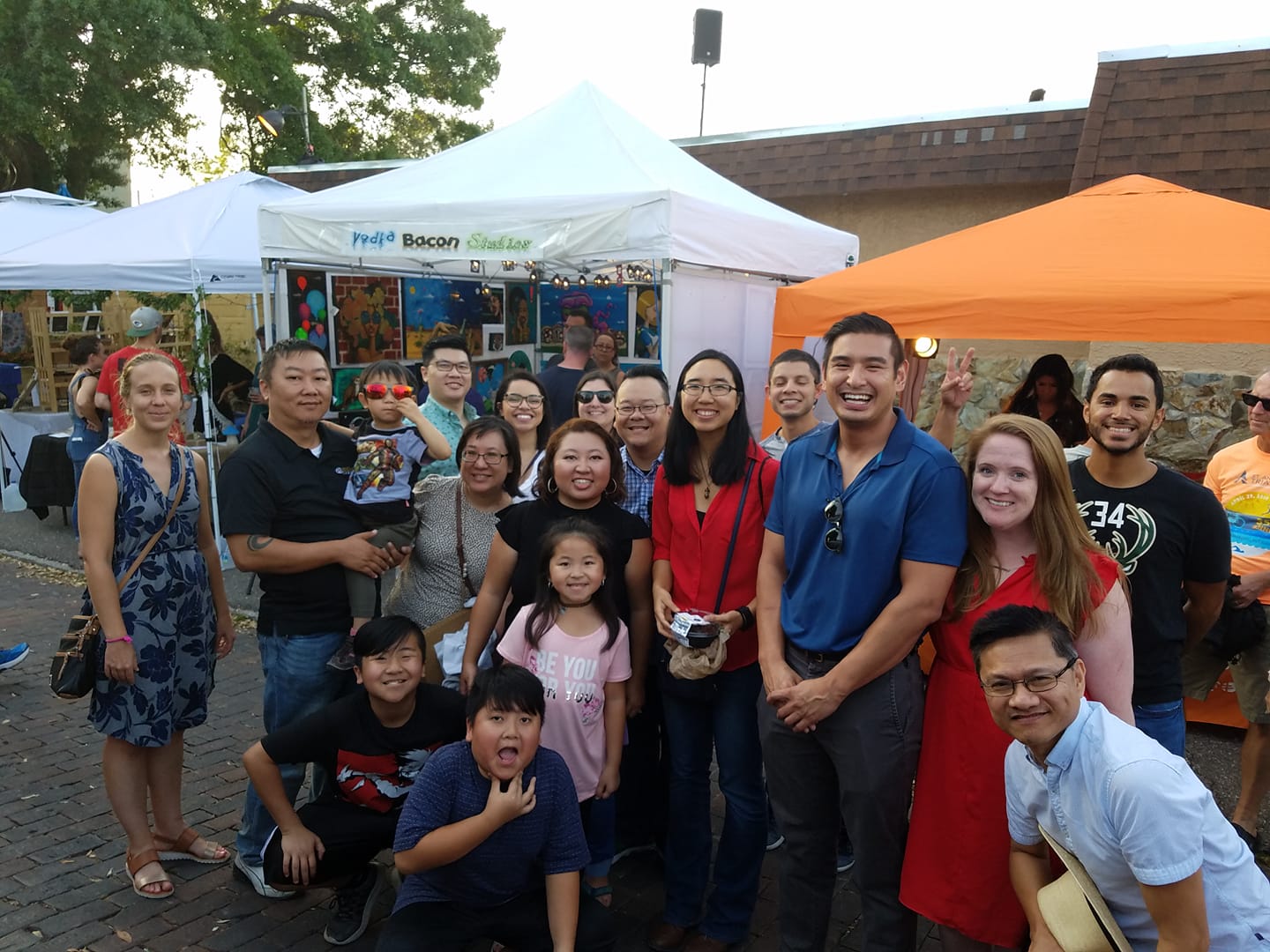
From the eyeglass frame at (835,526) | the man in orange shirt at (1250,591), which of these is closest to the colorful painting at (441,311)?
the man in orange shirt at (1250,591)

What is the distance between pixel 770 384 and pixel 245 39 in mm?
20347

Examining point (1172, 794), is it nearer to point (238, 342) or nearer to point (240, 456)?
point (240, 456)

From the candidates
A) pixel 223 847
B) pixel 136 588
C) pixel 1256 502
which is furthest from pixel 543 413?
pixel 1256 502

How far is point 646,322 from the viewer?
908cm

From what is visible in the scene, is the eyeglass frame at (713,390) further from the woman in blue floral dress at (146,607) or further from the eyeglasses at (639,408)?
the woman in blue floral dress at (146,607)

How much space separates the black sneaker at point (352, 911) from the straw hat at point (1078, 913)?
2163mm

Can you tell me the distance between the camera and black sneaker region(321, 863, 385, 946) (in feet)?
9.88

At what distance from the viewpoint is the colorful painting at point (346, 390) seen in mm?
7730

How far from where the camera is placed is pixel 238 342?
15648 mm

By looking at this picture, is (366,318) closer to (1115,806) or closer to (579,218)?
(579,218)

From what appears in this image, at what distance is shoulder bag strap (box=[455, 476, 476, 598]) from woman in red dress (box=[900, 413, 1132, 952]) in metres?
1.69

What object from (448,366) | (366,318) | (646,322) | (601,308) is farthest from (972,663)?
(601,308)

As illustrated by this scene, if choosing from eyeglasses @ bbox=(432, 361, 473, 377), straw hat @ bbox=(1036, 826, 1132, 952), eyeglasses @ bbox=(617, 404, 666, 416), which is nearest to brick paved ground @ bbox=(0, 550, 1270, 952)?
straw hat @ bbox=(1036, 826, 1132, 952)

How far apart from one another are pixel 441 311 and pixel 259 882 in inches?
258
